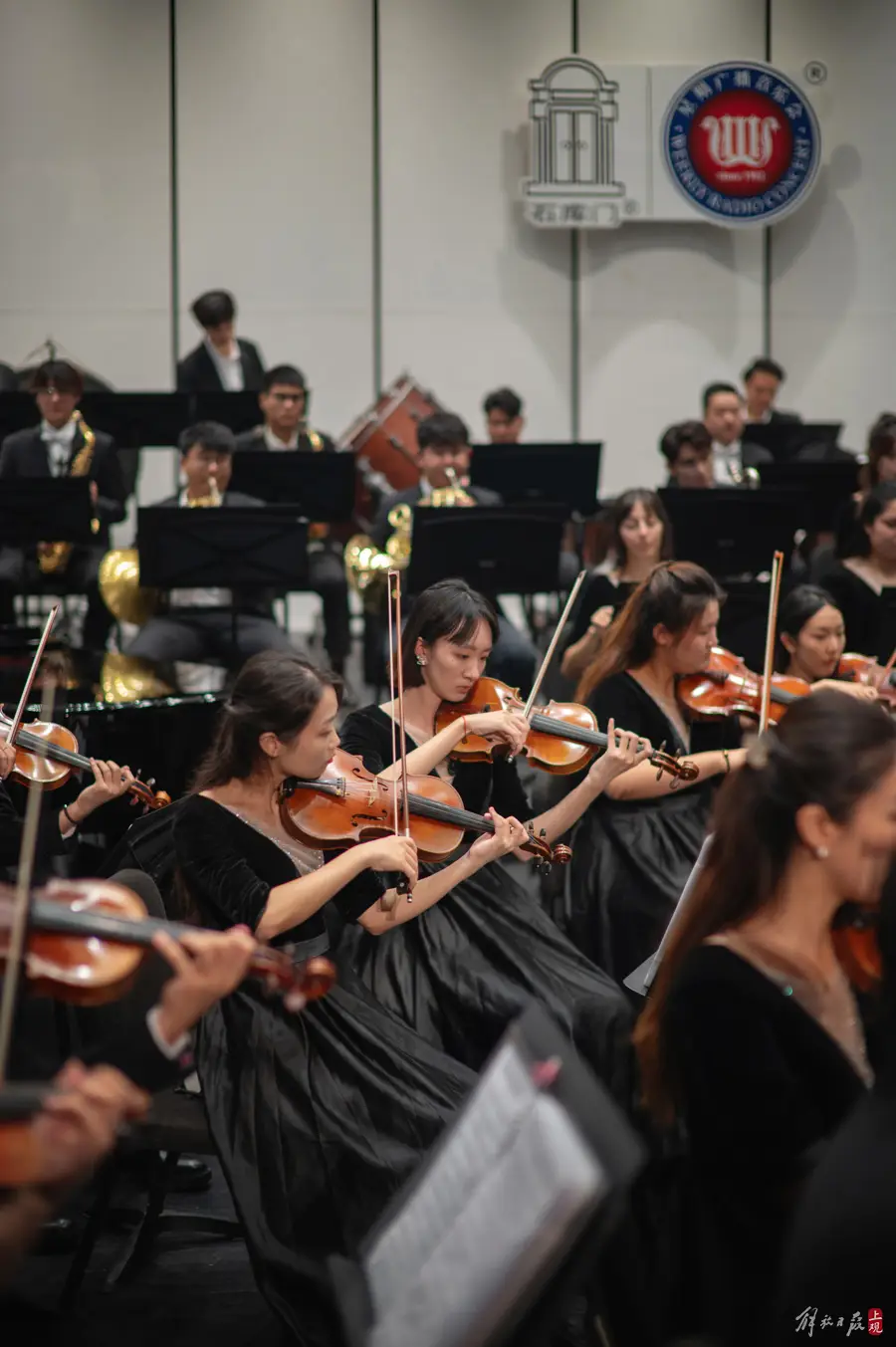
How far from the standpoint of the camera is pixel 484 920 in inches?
126

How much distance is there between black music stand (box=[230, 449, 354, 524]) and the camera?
579 centimetres

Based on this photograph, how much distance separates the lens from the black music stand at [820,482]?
230 inches

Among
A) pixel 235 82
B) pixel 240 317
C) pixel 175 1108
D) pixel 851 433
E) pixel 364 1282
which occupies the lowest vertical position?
pixel 175 1108

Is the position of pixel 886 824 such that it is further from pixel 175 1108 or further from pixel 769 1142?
pixel 175 1108

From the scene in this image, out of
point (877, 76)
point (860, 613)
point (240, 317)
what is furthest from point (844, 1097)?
point (877, 76)

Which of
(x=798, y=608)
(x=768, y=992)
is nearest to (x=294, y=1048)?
(x=768, y=992)

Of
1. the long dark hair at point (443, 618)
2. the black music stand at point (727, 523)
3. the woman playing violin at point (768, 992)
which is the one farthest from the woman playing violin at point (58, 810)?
the black music stand at point (727, 523)

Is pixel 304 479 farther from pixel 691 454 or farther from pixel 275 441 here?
pixel 691 454

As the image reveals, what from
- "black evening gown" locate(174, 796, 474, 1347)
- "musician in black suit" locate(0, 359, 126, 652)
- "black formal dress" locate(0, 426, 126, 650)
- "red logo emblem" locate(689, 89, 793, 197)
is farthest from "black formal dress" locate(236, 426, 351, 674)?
"black evening gown" locate(174, 796, 474, 1347)

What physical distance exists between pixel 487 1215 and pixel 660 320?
8.04 m

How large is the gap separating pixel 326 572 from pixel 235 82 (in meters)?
3.47

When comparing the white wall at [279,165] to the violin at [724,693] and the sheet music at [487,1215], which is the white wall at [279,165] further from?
the sheet music at [487,1215]

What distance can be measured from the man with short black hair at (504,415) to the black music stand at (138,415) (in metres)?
1.69

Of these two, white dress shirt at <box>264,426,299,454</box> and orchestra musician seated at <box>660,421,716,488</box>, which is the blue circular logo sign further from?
white dress shirt at <box>264,426,299,454</box>
